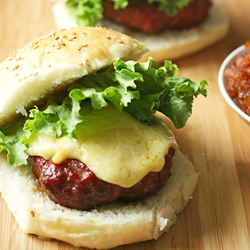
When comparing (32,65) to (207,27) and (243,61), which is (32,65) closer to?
(243,61)

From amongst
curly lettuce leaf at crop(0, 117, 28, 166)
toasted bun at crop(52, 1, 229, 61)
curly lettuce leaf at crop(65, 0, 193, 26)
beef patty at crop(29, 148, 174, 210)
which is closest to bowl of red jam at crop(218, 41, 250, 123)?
toasted bun at crop(52, 1, 229, 61)

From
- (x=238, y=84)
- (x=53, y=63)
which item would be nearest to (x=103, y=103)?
(x=53, y=63)

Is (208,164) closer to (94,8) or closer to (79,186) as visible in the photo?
(79,186)

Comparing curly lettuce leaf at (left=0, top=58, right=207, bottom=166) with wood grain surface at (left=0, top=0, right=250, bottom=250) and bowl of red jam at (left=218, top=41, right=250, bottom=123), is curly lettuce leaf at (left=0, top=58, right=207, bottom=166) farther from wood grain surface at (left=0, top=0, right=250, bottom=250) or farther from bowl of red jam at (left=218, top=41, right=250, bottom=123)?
bowl of red jam at (left=218, top=41, right=250, bottom=123)

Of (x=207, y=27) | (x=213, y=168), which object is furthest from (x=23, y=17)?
(x=213, y=168)

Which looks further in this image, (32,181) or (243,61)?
(243,61)

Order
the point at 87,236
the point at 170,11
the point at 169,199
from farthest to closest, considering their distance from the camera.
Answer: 1. the point at 170,11
2. the point at 169,199
3. the point at 87,236
